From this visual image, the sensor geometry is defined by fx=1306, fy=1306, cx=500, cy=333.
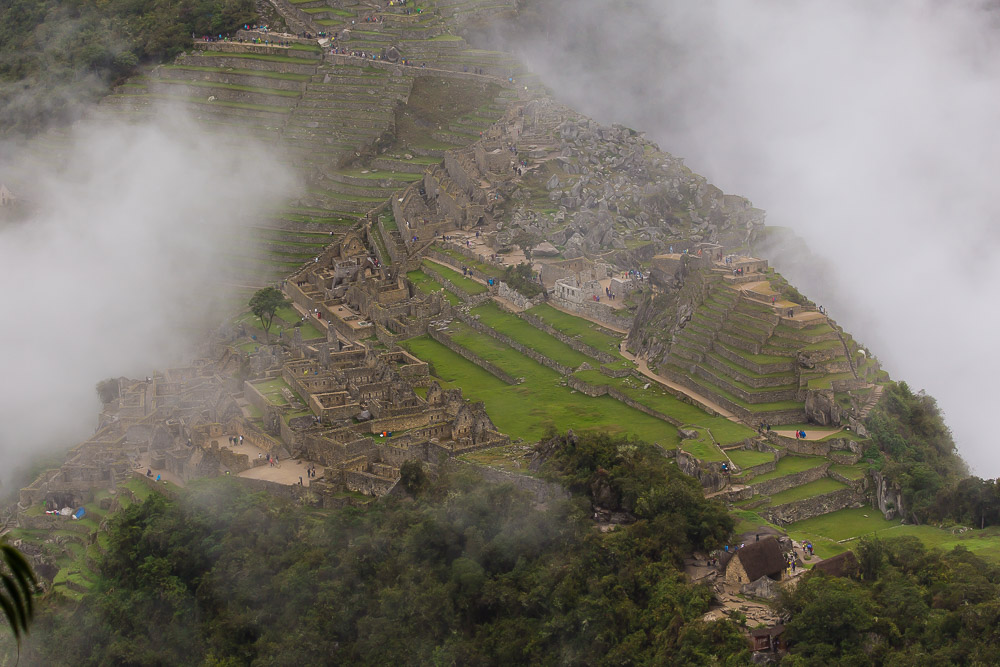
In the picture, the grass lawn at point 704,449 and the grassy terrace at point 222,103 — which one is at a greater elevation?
A: the grassy terrace at point 222,103

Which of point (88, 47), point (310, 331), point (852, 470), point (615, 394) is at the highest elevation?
point (88, 47)

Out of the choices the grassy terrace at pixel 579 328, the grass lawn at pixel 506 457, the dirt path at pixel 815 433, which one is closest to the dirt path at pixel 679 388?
the grassy terrace at pixel 579 328

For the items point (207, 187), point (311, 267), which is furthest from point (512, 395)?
point (207, 187)

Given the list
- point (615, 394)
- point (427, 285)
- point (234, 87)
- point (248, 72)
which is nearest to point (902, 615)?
point (615, 394)

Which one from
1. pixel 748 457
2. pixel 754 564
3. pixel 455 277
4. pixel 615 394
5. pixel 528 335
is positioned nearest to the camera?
pixel 754 564

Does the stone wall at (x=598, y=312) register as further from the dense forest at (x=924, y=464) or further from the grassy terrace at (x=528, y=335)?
the dense forest at (x=924, y=464)

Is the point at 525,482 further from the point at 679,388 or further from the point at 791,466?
the point at 679,388

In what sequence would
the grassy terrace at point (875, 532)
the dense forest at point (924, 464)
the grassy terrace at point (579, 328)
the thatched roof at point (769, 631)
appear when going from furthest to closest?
the grassy terrace at point (579, 328) < the dense forest at point (924, 464) < the grassy terrace at point (875, 532) < the thatched roof at point (769, 631)

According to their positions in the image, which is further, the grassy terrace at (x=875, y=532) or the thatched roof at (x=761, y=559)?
the grassy terrace at (x=875, y=532)
